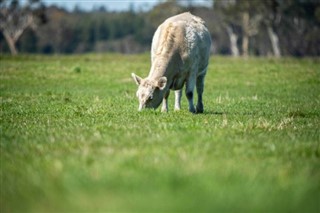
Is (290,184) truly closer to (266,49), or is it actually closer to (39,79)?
(39,79)

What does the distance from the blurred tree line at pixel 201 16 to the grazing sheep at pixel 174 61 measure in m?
85.1

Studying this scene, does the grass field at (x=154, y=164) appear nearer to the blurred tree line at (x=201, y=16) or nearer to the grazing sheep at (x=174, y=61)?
the grazing sheep at (x=174, y=61)

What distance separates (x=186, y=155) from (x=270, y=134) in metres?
3.24

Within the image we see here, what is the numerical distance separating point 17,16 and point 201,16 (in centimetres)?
5661

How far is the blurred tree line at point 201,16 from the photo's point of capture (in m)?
105

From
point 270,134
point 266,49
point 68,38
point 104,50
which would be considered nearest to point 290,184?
point 270,134

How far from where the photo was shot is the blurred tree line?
10519 cm

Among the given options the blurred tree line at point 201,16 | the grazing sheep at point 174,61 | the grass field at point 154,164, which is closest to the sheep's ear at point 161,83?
the grazing sheep at point 174,61

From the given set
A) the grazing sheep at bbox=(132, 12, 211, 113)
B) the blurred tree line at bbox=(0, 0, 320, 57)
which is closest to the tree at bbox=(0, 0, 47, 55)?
the blurred tree line at bbox=(0, 0, 320, 57)

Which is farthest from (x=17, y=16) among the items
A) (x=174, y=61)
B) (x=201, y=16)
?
(x=174, y=61)

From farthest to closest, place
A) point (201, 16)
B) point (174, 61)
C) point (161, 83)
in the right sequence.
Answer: point (201, 16), point (174, 61), point (161, 83)

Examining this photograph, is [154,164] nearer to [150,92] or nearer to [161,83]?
[150,92]

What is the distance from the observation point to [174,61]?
1478 centimetres

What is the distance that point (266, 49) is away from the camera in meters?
137
